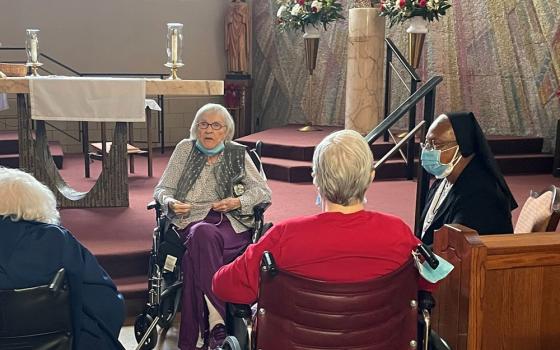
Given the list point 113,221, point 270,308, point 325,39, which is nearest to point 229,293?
point 270,308

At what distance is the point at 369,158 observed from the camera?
221 centimetres

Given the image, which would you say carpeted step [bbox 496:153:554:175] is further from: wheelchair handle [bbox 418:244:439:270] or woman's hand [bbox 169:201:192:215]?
wheelchair handle [bbox 418:244:439:270]

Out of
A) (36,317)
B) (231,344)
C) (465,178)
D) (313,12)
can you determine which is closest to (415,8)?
(313,12)

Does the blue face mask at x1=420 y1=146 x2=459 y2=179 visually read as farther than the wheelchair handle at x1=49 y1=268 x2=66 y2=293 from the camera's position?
Yes

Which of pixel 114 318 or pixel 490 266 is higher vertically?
pixel 490 266

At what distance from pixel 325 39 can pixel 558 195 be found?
7264 millimetres

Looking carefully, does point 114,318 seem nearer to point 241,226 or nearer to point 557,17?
point 241,226

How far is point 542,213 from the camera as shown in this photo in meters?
3.19

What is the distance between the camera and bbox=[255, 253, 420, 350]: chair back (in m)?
2.07

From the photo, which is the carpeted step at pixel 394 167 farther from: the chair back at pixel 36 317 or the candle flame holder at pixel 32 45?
the chair back at pixel 36 317

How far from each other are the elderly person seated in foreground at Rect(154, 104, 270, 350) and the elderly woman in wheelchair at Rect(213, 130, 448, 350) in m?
1.29

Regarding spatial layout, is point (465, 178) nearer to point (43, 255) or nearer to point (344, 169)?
point (344, 169)

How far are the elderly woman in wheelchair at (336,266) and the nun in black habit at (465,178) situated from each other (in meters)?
1.10

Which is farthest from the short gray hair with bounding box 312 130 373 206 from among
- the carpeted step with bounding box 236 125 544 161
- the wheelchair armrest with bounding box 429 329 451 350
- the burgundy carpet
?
the carpeted step with bounding box 236 125 544 161
